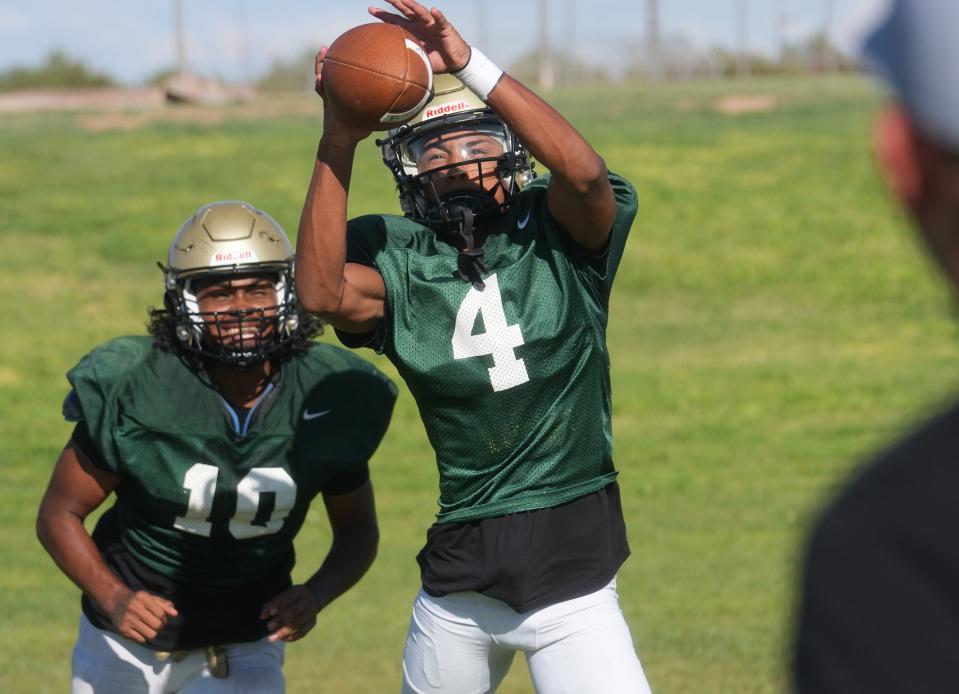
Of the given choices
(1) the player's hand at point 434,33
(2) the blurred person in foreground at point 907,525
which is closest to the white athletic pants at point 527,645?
(1) the player's hand at point 434,33

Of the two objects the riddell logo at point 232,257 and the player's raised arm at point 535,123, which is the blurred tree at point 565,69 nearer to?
the riddell logo at point 232,257

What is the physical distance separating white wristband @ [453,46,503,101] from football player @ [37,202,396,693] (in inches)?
40.0

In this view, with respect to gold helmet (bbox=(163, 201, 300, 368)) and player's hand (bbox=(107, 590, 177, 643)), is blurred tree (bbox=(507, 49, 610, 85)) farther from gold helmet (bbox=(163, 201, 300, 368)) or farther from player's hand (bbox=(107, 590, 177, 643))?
player's hand (bbox=(107, 590, 177, 643))

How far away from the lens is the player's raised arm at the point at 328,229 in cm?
323

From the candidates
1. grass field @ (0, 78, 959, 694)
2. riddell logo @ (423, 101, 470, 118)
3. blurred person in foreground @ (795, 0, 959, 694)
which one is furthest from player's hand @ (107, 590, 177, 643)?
blurred person in foreground @ (795, 0, 959, 694)

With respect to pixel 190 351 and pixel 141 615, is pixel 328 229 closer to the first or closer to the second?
pixel 190 351

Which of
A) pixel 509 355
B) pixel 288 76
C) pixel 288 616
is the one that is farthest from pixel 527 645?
pixel 288 76

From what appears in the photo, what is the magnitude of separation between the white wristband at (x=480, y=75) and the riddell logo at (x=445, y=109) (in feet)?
0.85

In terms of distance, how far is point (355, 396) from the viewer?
13.2 feet

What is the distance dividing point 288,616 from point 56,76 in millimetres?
30187

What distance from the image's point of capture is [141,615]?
144 inches

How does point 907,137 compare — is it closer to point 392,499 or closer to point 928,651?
point 928,651

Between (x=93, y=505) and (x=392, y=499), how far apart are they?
5.25 meters

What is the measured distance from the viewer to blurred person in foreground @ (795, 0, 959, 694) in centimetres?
100
